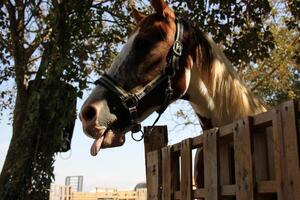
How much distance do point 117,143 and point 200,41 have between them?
2.92 feet

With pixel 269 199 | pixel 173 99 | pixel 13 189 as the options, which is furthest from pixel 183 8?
pixel 269 199

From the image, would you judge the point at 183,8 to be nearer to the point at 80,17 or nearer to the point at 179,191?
the point at 80,17

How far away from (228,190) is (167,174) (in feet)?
3.06

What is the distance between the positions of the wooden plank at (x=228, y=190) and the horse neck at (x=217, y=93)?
0.46m

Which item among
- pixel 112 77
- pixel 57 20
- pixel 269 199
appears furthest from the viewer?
pixel 57 20

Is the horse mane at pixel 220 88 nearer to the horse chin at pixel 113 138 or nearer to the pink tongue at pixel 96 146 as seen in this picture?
the horse chin at pixel 113 138

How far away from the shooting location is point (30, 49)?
12734mm

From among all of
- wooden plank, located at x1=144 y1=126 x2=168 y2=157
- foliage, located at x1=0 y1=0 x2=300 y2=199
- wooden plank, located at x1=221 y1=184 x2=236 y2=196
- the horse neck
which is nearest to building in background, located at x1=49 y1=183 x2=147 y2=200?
foliage, located at x1=0 y1=0 x2=300 y2=199

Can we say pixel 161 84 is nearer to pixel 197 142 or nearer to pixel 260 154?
pixel 197 142

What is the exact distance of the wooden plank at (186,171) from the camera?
304cm

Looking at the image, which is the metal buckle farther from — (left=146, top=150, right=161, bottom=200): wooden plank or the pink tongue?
(left=146, top=150, right=161, bottom=200): wooden plank

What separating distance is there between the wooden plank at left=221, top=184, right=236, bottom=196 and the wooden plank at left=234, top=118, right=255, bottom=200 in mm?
86

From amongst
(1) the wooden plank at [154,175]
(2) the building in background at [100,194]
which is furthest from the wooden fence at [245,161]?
(2) the building in background at [100,194]

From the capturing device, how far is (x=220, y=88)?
291 cm
